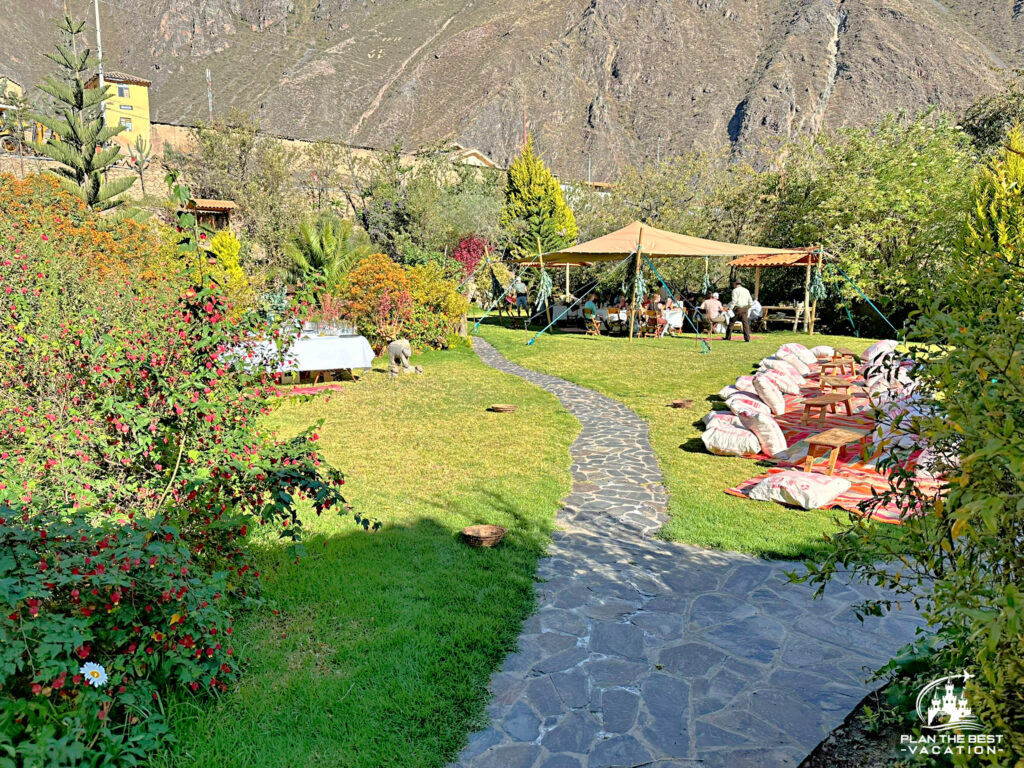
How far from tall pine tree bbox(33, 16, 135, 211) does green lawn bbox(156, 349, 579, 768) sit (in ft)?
56.1

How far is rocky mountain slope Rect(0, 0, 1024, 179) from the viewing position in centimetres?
7375

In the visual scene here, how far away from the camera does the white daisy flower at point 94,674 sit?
7.29 feet

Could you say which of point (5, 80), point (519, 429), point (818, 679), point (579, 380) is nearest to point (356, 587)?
point (818, 679)

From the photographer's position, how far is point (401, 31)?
95688 millimetres

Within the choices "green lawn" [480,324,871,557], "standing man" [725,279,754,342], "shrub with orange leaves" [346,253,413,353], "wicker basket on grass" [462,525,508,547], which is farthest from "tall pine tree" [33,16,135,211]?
"wicker basket on grass" [462,525,508,547]

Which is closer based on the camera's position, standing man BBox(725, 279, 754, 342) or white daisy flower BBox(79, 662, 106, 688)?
white daisy flower BBox(79, 662, 106, 688)

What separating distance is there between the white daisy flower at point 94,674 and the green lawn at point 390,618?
0.43 meters

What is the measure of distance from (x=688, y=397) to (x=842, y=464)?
11.5 feet

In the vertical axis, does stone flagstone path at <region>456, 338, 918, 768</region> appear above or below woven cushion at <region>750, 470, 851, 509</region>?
below

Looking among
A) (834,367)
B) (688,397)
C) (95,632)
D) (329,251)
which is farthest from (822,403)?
(329,251)

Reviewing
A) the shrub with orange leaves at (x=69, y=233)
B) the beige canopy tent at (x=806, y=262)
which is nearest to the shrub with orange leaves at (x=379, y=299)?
the shrub with orange leaves at (x=69, y=233)

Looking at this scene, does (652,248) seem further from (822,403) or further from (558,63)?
(558,63)

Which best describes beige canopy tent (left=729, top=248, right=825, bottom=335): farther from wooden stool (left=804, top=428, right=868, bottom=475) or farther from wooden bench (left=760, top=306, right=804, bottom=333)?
wooden stool (left=804, top=428, right=868, bottom=475)

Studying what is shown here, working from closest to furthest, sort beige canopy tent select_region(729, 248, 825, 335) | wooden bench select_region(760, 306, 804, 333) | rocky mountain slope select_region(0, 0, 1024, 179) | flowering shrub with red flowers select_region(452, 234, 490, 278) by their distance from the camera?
beige canopy tent select_region(729, 248, 825, 335), wooden bench select_region(760, 306, 804, 333), flowering shrub with red flowers select_region(452, 234, 490, 278), rocky mountain slope select_region(0, 0, 1024, 179)
